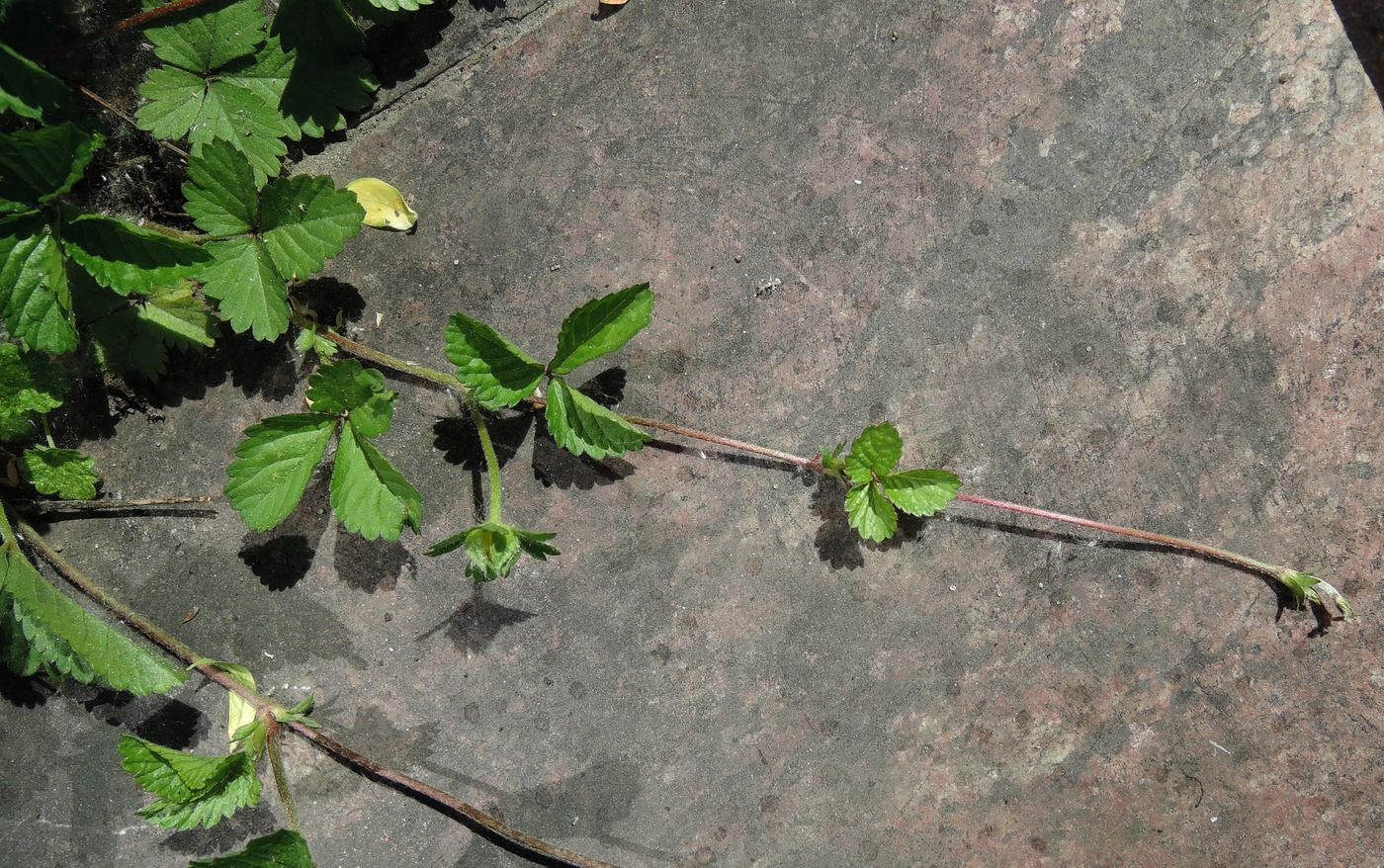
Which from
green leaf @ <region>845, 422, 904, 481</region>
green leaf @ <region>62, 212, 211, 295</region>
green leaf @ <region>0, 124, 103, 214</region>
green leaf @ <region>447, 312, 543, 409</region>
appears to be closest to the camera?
green leaf @ <region>0, 124, 103, 214</region>

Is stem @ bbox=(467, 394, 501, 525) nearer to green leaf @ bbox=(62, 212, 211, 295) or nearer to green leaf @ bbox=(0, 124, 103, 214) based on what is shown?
green leaf @ bbox=(62, 212, 211, 295)

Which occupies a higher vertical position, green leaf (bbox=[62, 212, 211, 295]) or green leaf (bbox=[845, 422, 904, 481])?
green leaf (bbox=[62, 212, 211, 295])

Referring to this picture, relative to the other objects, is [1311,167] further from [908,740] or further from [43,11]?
[43,11]

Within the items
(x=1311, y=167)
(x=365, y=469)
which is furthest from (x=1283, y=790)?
(x=365, y=469)

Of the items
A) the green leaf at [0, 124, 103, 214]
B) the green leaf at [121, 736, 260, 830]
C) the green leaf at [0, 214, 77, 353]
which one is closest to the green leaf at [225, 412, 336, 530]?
the green leaf at [0, 214, 77, 353]

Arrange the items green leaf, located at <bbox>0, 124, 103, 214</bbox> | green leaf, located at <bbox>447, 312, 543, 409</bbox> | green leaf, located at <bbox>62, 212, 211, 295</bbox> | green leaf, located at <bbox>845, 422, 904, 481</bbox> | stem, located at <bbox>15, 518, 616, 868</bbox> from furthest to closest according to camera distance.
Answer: stem, located at <bbox>15, 518, 616, 868</bbox>, green leaf, located at <bbox>845, 422, 904, 481</bbox>, green leaf, located at <bbox>447, 312, 543, 409</bbox>, green leaf, located at <bbox>62, 212, 211, 295</bbox>, green leaf, located at <bbox>0, 124, 103, 214</bbox>

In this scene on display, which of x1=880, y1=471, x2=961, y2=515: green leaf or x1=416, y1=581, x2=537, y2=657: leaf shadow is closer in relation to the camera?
x1=880, y1=471, x2=961, y2=515: green leaf

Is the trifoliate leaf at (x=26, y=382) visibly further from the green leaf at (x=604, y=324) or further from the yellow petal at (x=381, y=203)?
the green leaf at (x=604, y=324)

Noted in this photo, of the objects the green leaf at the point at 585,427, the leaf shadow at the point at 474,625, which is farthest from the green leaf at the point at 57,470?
the green leaf at the point at 585,427
